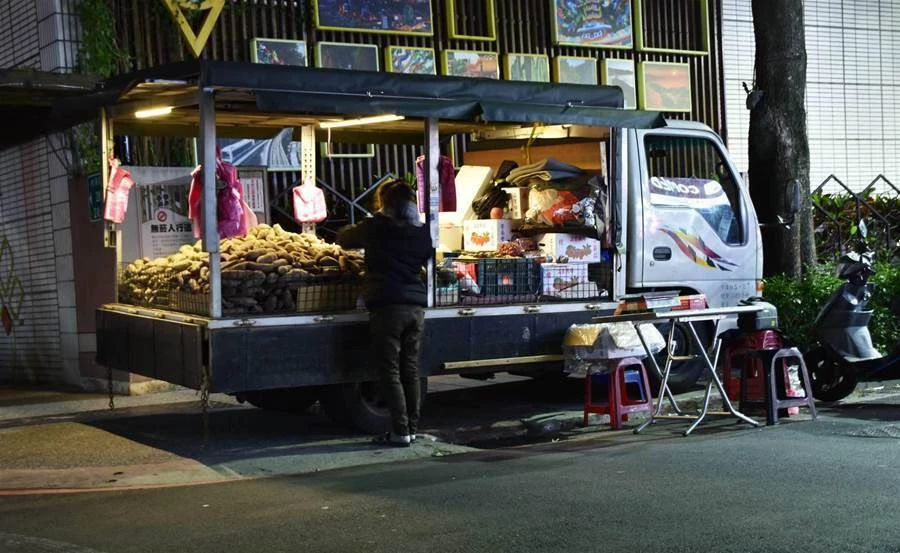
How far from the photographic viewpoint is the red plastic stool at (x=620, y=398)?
33.6ft

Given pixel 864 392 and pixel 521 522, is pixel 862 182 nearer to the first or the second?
pixel 864 392

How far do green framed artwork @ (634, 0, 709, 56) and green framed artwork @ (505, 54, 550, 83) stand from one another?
1576mm

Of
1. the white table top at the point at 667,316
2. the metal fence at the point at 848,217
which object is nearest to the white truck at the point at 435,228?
the white table top at the point at 667,316

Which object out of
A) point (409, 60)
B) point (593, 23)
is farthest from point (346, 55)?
point (593, 23)

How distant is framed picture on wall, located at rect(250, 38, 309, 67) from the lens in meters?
14.1

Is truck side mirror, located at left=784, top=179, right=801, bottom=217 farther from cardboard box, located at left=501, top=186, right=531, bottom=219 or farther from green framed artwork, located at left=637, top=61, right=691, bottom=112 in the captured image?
green framed artwork, located at left=637, top=61, right=691, bottom=112

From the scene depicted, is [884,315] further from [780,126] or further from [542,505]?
[542,505]

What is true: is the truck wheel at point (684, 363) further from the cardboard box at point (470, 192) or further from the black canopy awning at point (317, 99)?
the cardboard box at point (470, 192)

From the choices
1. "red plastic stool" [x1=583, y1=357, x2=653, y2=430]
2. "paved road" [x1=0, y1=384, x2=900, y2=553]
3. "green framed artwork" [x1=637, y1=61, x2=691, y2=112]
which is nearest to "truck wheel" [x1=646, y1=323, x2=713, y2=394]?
"red plastic stool" [x1=583, y1=357, x2=653, y2=430]

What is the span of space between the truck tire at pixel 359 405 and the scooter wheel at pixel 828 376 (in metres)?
3.65

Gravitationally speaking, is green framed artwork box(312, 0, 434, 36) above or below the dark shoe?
above

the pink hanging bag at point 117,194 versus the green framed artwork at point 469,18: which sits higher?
the green framed artwork at point 469,18

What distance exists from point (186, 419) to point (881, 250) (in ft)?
36.4

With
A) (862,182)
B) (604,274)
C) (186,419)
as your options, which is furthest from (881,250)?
(186,419)
